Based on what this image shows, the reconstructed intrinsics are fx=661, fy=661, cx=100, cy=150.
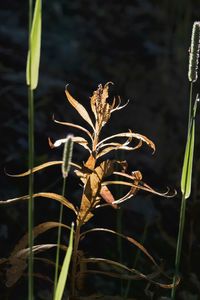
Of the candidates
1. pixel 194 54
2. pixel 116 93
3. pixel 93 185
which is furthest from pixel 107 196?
pixel 116 93

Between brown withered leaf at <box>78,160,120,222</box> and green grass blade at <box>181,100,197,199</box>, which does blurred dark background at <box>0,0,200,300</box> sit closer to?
brown withered leaf at <box>78,160,120,222</box>

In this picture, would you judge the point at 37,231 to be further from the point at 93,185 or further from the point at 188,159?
the point at 188,159

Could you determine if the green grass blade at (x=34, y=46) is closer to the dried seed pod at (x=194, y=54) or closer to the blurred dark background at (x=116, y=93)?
the dried seed pod at (x=194, y=54)

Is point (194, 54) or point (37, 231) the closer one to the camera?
point (194, 54)

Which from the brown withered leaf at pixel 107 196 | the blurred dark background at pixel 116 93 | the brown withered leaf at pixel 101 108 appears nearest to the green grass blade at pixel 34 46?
the brown withered leaf at pixel 101 108

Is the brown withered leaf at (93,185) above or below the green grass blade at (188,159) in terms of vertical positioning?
below

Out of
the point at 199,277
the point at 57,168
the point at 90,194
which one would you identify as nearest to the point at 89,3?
the point at 57,168

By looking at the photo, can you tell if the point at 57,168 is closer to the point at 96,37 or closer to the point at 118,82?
the point at 118,82

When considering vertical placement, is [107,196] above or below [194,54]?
below

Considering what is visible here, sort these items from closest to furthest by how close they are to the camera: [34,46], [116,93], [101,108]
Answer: [34,46] → [101,108] → [116,93]

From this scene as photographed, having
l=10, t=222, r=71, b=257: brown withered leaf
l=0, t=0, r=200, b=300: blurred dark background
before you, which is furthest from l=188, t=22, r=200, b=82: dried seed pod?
l=0, t=0, r=200, b=300: blurred dark background
